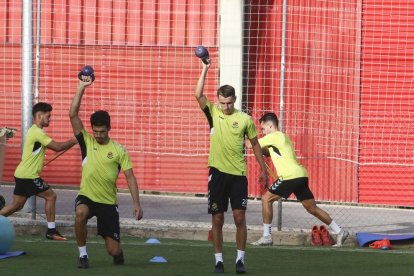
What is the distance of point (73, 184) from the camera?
21.4 m

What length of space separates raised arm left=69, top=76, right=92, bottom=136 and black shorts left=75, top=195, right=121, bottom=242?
72 cm

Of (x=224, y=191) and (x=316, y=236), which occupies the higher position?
(x=224, y=191)

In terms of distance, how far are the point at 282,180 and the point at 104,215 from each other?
137 inches

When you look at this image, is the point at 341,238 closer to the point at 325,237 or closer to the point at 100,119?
the point at 325,237

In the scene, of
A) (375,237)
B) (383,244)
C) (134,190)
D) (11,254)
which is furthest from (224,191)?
(375,237)

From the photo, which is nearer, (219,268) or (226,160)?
(219,268)

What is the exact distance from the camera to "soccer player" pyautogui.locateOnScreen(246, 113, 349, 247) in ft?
52.4

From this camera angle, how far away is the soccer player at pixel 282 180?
16.0 metres

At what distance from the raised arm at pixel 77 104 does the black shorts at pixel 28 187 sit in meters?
3.09

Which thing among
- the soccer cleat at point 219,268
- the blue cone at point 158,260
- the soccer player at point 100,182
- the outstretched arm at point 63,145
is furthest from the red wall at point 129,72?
the soccer cleat at point 219,268

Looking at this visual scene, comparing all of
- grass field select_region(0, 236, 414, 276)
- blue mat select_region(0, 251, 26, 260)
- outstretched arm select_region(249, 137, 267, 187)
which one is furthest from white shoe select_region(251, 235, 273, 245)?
blue mat select_region(0, 251, 26, 260)

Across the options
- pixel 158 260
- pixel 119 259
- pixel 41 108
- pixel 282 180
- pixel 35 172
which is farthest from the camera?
pixel 282 180

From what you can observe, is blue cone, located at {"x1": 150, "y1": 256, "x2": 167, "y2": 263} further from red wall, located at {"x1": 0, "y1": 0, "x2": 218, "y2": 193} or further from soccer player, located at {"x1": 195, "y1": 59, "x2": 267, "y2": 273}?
red wall, located at {"x1": 0, "y1": 0, "x2": 218, "y2": 193}

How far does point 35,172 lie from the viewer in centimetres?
1602
